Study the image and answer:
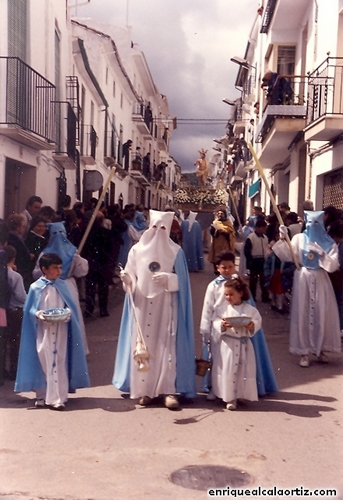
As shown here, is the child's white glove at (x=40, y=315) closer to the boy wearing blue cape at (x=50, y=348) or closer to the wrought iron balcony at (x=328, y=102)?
the boy wearing blue cape at (x=50, y=348)

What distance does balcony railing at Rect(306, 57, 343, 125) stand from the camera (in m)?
12.5

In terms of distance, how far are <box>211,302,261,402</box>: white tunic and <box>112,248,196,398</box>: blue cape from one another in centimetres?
22

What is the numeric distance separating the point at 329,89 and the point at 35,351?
30.2 feet

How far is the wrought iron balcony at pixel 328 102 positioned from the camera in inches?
482

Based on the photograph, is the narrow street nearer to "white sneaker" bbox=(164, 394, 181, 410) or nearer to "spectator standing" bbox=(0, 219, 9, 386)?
"white sneaker" bbox=(164, 394, 181, 410)

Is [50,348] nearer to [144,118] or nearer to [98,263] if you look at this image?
[98,263]

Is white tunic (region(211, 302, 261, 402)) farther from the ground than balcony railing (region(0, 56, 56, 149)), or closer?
closer

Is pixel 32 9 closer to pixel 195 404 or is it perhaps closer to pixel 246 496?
pixel 195 404

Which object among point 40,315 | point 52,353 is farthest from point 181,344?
point 40,315

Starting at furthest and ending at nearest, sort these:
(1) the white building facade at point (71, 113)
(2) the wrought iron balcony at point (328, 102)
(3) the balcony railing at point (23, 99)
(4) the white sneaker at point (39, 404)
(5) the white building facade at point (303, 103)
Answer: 1. (5) the white building facade at point (303, 103)
2. (2) the wrought iron balcony at point (328, 102)
3. (1) the white building facade at point (71, 113)
4. (3) the balcony railing at point (23, 99)
5. (4) the white sneaker at point (39, 404)

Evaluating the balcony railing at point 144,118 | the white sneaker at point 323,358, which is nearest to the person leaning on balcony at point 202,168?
the balcony railing at point 144,118

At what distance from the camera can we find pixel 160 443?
4926mm

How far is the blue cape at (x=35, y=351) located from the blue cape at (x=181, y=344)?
350mm

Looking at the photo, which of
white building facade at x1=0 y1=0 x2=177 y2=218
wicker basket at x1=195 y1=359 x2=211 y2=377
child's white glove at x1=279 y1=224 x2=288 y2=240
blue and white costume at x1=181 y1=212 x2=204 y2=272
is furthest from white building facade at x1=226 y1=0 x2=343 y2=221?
wicker basket at x1=195 y1=359 x2=211 y2=377
